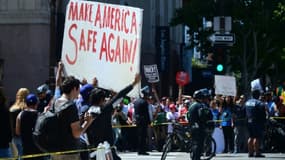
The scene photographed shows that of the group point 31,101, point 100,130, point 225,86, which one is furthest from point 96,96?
point 225,86

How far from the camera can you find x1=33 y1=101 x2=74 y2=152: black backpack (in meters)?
9.70

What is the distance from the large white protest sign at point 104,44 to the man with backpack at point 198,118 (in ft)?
16.4

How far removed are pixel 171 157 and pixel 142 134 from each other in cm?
126

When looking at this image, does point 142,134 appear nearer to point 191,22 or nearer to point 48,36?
point 48,36

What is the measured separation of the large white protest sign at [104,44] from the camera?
13.2 metres

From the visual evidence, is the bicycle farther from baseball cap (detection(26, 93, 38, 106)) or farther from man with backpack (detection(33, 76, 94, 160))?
man with backpack (detection(33, 76, 94, 160))

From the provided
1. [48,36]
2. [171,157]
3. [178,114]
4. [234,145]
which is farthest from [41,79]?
[171,157]

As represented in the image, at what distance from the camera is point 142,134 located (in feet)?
74.8

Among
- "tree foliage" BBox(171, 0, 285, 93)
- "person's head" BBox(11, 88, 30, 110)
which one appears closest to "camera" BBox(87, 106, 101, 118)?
"person's head" BBox(11, 88, 30, 110)

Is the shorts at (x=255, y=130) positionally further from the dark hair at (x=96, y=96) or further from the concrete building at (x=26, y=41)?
the concrete building at (x=26, y=41)

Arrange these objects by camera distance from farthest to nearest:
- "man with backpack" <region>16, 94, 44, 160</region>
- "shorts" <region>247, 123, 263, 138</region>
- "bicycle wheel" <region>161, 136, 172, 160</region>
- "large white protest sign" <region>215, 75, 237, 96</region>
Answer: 1. "large white protest sign" <region>215, 75, 237, 96</region>
2. "shorts" <region>247, 123, 263, 138</region>
3. "bicycle wheel" <region>161, 136, 172, 160</region>
4. "man with backpack" <region>16, 94, 44, 160</region>

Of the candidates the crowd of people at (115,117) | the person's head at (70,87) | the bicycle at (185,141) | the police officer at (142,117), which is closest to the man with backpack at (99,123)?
the crowd of people at (115,117)

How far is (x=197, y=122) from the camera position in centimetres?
1847

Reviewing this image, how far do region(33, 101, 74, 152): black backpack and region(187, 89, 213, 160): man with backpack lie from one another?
8.77 meters
